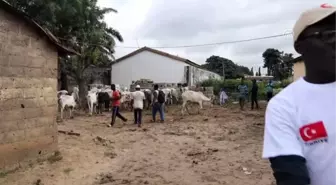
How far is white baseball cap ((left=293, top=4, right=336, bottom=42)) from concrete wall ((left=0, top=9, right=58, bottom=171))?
257 inches

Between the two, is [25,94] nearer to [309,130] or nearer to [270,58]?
[309,130]

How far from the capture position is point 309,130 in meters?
1.44

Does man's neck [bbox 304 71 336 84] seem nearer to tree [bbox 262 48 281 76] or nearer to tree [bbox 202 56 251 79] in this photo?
tree [bbox 262 48 281 76]

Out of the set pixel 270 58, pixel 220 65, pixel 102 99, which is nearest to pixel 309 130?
pixel 102 99

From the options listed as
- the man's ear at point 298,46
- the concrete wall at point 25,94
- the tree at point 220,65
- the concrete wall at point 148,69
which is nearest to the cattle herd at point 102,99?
the concrete wall at point 25,94

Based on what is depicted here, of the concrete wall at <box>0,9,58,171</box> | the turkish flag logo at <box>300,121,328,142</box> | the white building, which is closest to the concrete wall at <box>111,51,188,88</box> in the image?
the white building

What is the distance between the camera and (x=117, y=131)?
45.0 ft

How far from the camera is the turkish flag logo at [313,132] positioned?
4.69 ft

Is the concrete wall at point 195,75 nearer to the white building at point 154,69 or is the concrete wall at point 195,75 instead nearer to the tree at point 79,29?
the white building at point 154,69

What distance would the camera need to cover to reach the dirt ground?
7.16m

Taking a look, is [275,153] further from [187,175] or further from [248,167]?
[248,167]

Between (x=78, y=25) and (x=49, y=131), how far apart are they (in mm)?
17068

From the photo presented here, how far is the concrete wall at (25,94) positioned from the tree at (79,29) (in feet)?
42.4

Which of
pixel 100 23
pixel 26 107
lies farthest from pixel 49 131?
pixel 100 23
